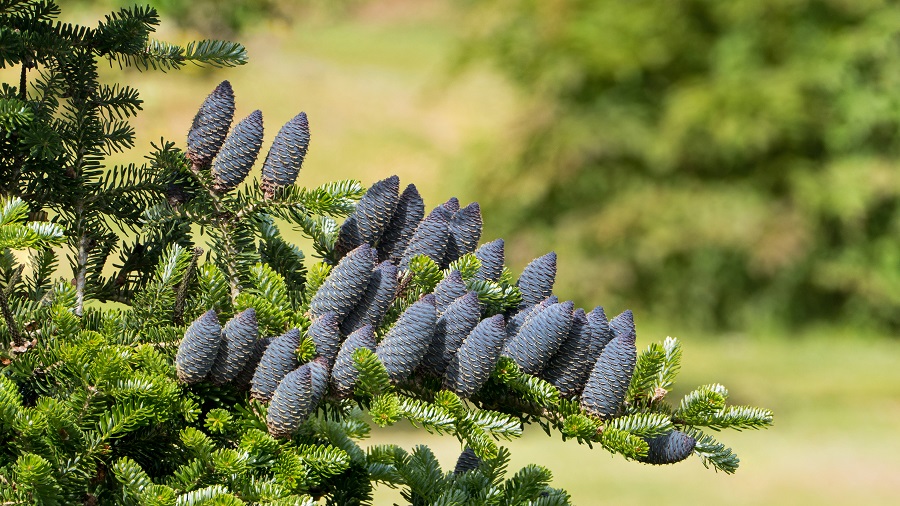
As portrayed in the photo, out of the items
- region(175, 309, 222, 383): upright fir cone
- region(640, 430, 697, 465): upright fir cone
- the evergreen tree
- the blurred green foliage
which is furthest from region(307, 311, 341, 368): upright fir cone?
the blurred green foliage

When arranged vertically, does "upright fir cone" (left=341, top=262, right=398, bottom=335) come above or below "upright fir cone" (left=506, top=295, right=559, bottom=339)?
below

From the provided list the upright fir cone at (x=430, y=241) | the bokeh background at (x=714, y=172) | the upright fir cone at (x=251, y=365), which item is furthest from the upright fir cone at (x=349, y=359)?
the bokeh background at (x=714, y=172)

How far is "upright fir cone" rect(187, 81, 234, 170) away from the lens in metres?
1.65

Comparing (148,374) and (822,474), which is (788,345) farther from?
(148,374)

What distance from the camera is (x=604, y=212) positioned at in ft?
39.0

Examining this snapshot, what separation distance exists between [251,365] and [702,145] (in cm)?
1071

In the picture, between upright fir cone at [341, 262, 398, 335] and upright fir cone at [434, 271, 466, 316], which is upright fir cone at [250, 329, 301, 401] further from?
upright fir cone at [434, 271, 466, 316]

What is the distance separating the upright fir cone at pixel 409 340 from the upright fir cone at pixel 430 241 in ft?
0.61

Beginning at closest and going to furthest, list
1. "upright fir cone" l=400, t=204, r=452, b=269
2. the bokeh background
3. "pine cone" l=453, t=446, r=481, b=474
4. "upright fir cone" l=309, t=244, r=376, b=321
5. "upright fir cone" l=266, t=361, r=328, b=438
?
"upright fir cone" l=266, t=361, r=328, b=438, "upright fir cone" l=309, t=244, r=376, b=321, "upright fir cone" l=400, t=204, r=452, b=269, "pine cone" l=453, t=446, r=481, b=474, the bokeh background

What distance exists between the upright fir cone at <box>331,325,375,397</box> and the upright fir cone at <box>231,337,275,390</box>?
0.34ft

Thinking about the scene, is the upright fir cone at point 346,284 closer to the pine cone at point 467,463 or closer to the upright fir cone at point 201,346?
the upright fir cone at point 201,346

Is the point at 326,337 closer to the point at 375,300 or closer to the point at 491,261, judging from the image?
the point at 375,300

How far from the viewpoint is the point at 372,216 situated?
166 centimetres

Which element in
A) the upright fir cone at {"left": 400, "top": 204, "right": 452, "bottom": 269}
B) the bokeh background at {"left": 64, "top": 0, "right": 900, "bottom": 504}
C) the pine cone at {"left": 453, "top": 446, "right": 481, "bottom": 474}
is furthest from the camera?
the bokeh background at {"left": 64, "top": 0, "right": 900, "bottom": 504}
